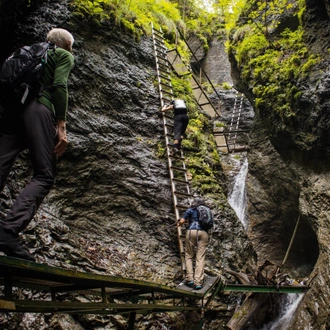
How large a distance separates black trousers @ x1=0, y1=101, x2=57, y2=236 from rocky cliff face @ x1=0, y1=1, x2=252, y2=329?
2452mm

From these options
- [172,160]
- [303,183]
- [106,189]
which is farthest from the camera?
[303,183]

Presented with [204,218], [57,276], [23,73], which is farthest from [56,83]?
[204,218]

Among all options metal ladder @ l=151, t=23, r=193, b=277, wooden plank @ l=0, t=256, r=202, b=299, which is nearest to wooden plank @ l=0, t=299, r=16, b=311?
wooden plank @ l=0, t=256, r=202, b=299

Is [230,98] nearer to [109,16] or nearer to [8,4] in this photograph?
[109,16]

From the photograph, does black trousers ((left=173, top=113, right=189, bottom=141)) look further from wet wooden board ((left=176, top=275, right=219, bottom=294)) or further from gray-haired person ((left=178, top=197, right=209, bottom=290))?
wet wooden board ((left=176, top=275, right=219, bottom=294))

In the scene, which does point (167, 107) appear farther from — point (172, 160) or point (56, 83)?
point (56, 83)

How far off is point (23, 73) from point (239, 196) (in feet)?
40.9

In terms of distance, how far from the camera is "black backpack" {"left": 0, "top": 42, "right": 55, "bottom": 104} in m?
2.76

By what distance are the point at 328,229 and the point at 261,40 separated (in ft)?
23.5

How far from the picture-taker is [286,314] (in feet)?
26.3

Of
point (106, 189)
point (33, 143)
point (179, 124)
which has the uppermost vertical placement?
point (33, 143)

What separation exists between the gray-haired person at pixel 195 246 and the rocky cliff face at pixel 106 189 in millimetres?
519

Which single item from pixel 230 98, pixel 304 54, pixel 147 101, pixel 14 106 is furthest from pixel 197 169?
pixel 230 98

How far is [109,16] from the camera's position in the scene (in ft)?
34.1
